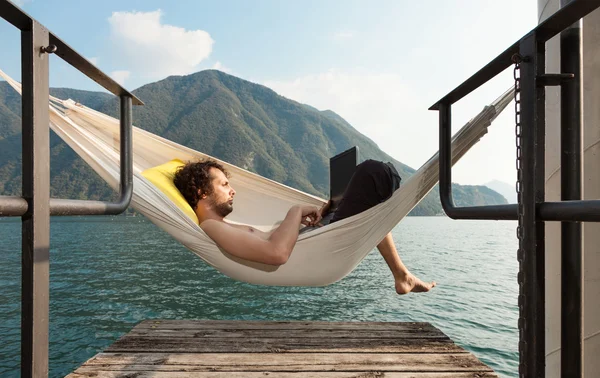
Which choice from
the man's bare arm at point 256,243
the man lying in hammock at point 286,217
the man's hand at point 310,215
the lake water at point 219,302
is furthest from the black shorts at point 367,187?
the lake water at point 219,302

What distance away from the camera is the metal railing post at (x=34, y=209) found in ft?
2.58

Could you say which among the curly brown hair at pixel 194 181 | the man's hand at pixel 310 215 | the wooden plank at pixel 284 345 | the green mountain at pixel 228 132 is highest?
the green mountain at pixel 228 132

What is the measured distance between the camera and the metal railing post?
2.58 ft

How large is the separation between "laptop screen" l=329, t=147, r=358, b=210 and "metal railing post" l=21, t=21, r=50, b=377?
147cm

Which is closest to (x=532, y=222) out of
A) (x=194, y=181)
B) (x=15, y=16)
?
(x=15, y=16)

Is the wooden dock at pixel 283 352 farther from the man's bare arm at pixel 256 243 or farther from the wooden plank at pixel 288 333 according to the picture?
the man's bare arm at pixel 256 243

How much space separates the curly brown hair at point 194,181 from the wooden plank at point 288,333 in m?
0.73

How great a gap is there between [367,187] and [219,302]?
43.5ft

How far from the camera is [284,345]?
1991mm

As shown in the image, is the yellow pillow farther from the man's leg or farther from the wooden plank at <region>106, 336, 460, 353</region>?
the man's leg

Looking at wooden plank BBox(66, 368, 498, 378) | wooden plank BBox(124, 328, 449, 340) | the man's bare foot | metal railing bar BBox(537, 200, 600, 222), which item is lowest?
wooden plank BBox(124, 328, 449, 340)

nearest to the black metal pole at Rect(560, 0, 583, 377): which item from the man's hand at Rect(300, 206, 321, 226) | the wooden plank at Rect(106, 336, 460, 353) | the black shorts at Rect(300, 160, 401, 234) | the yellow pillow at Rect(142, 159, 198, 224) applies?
the black shorts at Rect(300, 160, 401, 234)

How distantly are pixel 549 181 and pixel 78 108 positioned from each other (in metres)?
1.99

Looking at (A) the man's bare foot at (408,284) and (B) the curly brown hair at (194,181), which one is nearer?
(B) the curly brown hair at (194,181)
